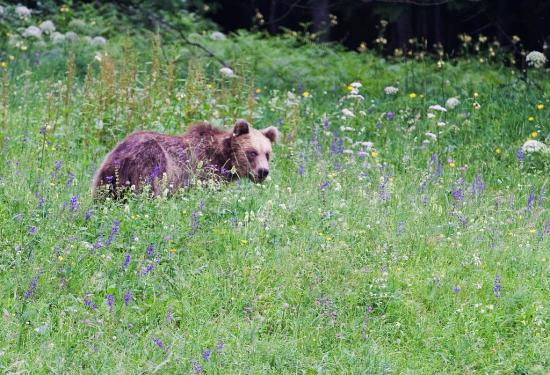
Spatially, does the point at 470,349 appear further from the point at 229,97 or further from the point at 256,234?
the point at 229,97

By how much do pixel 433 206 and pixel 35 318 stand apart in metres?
3.83

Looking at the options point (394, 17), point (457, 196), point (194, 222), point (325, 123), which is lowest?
point (394, 17)

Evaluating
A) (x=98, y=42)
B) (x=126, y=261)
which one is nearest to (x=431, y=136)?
(x=126, y=261)

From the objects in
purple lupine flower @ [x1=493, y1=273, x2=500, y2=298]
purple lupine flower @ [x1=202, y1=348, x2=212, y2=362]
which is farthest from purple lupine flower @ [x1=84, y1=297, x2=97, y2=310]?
purple lupine flower @ [x1=493, y1=273, x2=500, y2=298]

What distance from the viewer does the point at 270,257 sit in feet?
23.2

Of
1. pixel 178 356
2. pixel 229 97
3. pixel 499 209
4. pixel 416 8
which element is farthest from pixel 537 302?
pixel 416 8

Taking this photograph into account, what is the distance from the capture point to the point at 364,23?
27.7m

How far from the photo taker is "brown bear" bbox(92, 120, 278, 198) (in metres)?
8.20

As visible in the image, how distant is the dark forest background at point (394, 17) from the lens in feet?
65.5

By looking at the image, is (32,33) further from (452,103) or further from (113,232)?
(113,232)

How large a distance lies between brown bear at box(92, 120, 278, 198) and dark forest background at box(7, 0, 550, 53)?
880 centimetres

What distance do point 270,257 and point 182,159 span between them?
207cm

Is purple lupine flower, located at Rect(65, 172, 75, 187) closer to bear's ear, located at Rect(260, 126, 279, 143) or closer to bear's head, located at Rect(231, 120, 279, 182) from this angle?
bear's head, located at Rect(231, 120, 279, 182)

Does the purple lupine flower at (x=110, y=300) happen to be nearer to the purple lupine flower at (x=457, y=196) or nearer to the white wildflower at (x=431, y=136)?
the purple lupine flower at (x=457, y=196)
